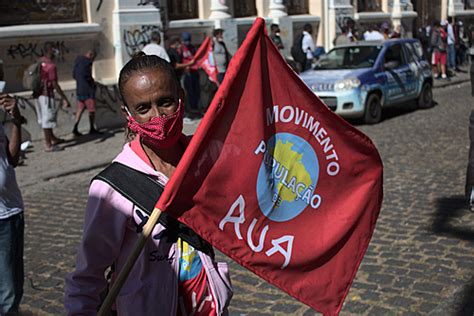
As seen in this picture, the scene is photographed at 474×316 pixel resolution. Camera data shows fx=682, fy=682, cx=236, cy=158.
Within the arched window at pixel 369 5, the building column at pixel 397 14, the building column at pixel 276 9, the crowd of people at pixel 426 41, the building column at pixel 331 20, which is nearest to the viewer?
the crowd of people at pixel 426 41

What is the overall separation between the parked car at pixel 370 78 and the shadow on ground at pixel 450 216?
227 inches

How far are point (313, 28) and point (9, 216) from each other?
17509 millimetres

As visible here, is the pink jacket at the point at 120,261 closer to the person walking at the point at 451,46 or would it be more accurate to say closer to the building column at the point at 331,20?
the building column at the point at 331,20

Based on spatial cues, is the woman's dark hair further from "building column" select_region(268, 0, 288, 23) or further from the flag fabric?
"building column" select_region(268, 0, 288, 23)

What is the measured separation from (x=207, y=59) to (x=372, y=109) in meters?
3.94

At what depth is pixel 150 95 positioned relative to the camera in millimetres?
2350

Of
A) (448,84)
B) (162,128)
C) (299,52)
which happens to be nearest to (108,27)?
(299,52)

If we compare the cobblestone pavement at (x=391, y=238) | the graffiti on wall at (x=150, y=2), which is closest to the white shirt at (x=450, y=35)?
the graffiti on wall at (x=150, y=2)

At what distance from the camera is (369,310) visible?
191 inches

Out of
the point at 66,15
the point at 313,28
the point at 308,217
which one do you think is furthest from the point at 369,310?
the point at 313,28

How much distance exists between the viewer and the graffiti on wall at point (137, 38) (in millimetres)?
14039

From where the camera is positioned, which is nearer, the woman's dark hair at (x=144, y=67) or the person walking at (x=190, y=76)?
the woman's dark hair at (x=144, y=67)

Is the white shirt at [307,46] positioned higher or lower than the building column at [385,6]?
lower

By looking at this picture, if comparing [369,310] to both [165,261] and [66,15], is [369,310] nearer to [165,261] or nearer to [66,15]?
[165,261]
